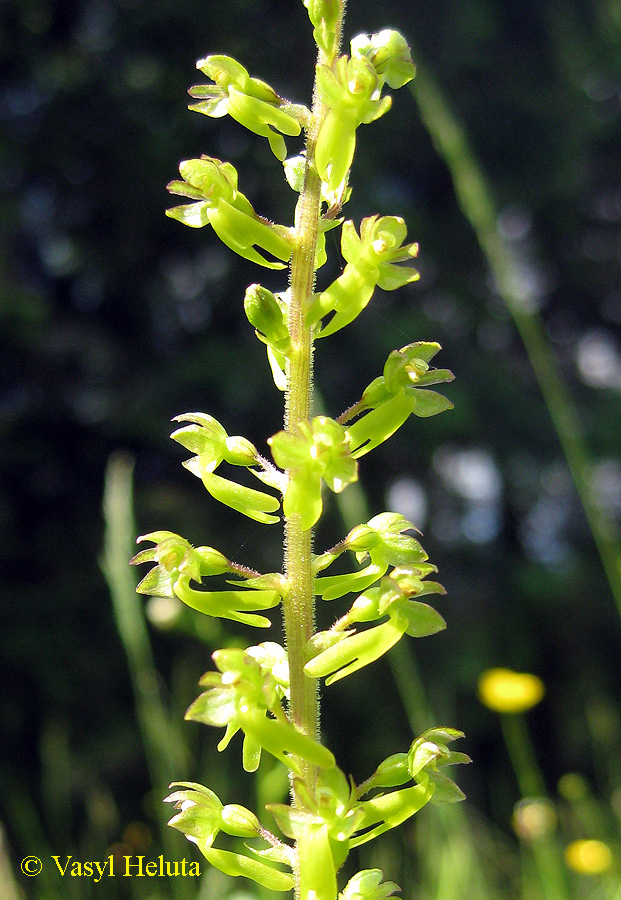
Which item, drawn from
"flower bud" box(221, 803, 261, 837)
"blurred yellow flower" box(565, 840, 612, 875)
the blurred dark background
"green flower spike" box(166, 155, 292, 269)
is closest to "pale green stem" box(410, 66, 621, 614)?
"green flower spike" box(166, 155, 292, 269)

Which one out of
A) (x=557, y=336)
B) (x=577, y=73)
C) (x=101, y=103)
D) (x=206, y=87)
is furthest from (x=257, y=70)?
(x=206, y=87)

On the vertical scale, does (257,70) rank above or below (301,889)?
above

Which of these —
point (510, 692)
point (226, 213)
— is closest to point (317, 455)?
point (226, 213)

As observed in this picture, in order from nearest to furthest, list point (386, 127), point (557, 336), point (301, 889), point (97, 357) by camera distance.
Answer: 1. point (301, 889)
2. point (97, 357)
3. point (386, 127)
4. point (557, 336)

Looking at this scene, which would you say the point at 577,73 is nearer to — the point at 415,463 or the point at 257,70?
the point at 257,70

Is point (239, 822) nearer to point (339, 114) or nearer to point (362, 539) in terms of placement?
point (362, 539)

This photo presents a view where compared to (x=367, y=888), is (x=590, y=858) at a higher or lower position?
lower
